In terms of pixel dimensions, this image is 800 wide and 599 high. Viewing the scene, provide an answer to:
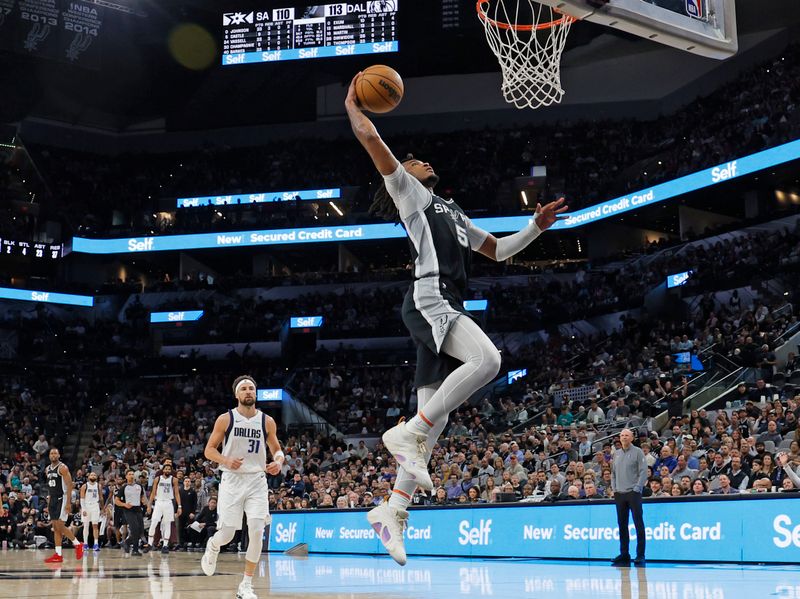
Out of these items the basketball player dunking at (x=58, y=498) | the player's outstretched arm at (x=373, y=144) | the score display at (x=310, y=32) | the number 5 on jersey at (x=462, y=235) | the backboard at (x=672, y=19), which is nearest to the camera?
the player's outstretched arm at (x=373, y=144)

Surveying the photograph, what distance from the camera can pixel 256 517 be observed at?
8.65m

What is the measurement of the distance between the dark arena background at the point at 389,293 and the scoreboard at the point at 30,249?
114 millimetres

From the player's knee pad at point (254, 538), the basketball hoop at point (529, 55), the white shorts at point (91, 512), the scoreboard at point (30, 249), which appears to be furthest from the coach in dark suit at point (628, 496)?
the scoreboard at point (30, 249)

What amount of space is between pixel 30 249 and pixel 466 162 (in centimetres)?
1848

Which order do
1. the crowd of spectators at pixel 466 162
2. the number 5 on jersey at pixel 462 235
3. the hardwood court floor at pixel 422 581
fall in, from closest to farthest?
the number 5 on jersey at pixel 462 235 < the hardwood court floor at pixel 422 581 < the crowd of spectators at pixel 466 162

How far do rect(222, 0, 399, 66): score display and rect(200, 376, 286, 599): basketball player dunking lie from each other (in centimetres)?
2255

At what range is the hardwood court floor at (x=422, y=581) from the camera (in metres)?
7.47

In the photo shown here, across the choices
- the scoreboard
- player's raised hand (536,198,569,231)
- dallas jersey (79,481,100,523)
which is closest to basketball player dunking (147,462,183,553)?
dallas jersey (79,481,100,523)

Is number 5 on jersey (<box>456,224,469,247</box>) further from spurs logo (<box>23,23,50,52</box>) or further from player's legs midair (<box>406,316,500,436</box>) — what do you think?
spurs logo (<box>23,23,50,52</box>)

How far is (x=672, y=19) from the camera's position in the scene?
853 cm

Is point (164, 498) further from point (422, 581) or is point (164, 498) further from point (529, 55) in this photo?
point (529, 55)

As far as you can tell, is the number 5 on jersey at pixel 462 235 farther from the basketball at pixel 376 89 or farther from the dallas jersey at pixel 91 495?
the dallas jersey at pixel 91 495

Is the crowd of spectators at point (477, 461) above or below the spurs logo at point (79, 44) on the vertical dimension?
below

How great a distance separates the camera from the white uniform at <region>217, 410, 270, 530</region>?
28.5ft
